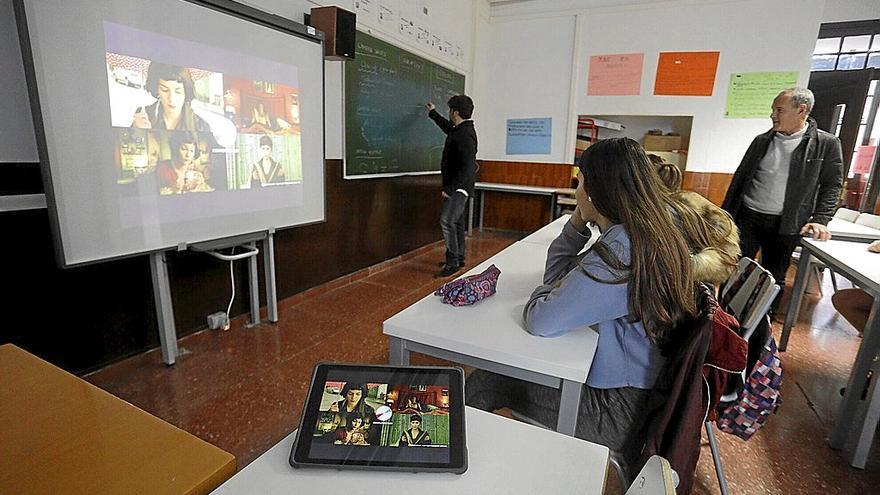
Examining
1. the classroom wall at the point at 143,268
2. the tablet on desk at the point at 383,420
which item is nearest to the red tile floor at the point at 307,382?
the classroom wall at the point at 143,268

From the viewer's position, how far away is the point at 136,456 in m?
0.67

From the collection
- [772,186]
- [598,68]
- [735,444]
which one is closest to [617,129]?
[598,68]

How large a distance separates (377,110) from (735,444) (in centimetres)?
317

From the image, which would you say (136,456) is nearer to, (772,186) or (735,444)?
(735,444)

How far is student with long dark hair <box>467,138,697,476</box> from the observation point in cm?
112

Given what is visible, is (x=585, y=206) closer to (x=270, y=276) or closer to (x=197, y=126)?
(x=197, y=126)

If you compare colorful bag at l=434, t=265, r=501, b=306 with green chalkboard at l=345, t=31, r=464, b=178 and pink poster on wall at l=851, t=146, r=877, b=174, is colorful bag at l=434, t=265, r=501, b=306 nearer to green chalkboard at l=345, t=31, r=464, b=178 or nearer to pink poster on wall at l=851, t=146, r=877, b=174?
green chalkboard at l=345, t=31, r=464, b=178

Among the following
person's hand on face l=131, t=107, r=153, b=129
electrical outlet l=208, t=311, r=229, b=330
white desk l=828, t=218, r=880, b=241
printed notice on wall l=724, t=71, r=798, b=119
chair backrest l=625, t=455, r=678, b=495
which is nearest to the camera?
chair backrest l=625, t=455, r=678, b=495

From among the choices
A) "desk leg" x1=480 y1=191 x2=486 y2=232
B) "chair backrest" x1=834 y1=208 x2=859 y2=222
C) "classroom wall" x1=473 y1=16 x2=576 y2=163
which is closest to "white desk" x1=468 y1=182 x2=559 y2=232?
"desk leg" x1=480 y1=191 x2=486 y2=232

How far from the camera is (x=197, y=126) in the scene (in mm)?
2082

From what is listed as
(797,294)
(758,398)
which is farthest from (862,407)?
(797,294)

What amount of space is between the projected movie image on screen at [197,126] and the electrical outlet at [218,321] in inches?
32.0

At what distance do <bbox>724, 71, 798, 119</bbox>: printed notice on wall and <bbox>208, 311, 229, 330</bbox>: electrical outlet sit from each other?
5181mm

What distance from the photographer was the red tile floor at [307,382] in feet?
5.64
